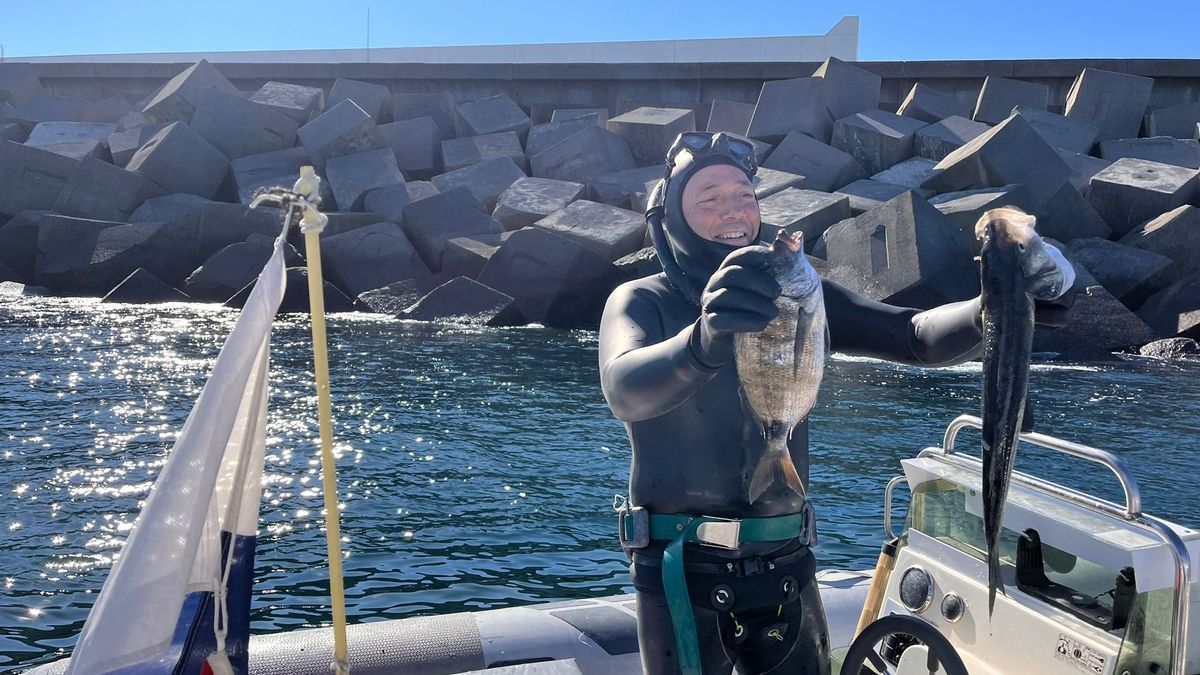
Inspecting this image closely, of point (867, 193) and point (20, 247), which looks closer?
point (867, 193)

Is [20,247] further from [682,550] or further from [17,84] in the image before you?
[682,550]

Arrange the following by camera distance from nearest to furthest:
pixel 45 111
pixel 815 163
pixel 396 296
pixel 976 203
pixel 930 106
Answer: pixel 976 203
pixel 396 296
pixel 815 163
pixel 930 106
pixel 45 111

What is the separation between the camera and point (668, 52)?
4306cm

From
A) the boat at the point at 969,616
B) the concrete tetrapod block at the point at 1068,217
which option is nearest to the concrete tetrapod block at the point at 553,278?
the concrete tetrapod block at the point at 1068,217

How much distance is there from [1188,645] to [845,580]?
2.38m

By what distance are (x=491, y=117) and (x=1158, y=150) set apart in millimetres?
16286

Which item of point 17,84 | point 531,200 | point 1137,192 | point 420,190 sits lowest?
point 1137,192

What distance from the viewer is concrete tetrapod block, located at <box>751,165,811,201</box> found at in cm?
2220

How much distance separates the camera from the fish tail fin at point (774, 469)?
2857 millimetres

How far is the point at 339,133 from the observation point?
26000 mm

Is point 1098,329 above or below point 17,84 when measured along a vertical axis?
below

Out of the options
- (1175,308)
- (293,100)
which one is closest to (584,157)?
(293,100)

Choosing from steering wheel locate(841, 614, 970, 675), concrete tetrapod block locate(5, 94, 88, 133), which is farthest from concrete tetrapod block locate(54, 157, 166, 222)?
steering wheel locate(841, 614, 970, 675)

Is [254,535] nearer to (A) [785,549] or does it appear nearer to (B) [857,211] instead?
(A) [785,549]
